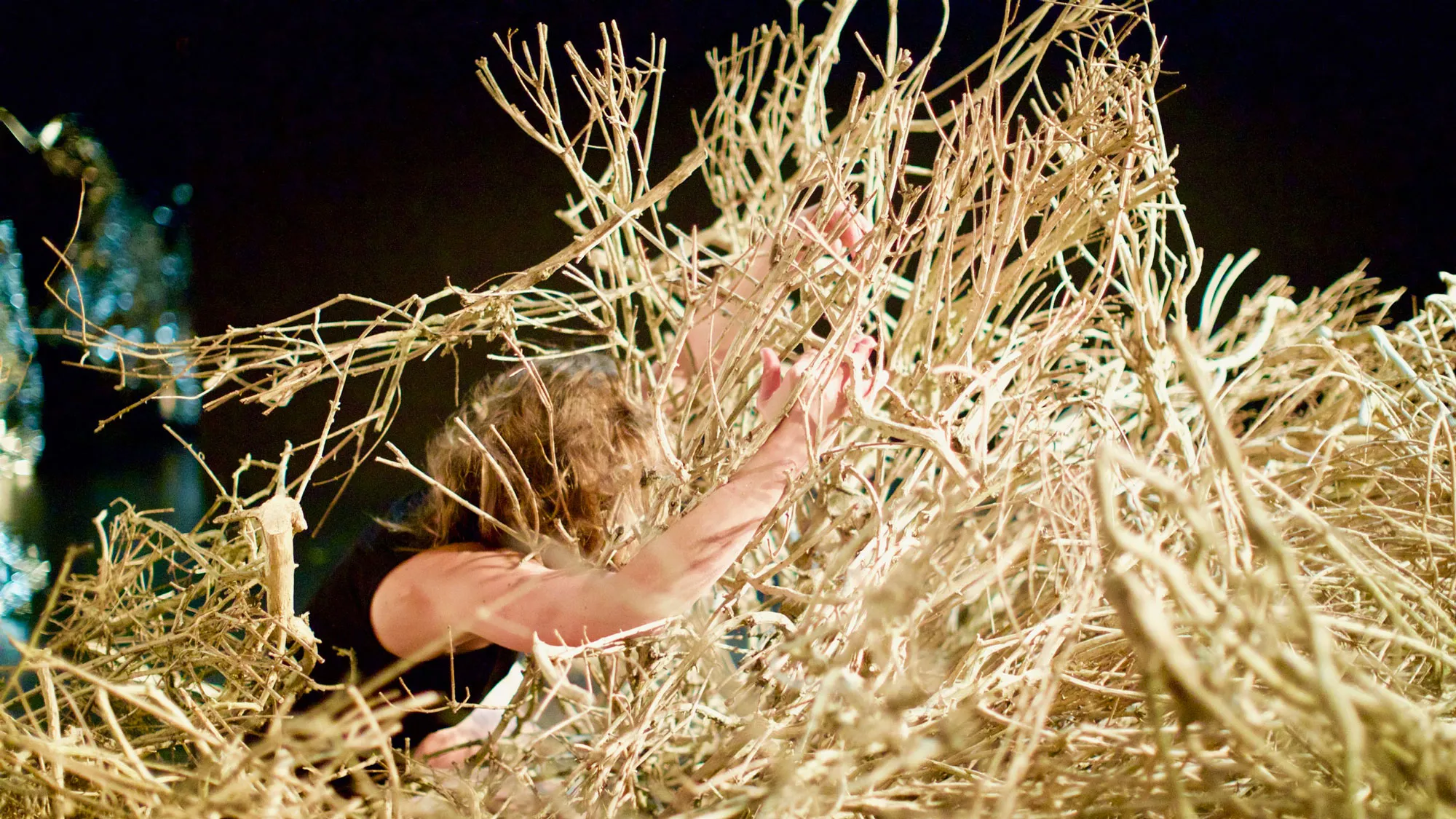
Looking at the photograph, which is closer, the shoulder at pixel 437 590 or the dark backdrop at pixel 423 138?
the shoulder at pixel 437 590

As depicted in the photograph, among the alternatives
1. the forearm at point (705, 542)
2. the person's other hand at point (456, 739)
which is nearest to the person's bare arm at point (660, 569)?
the forearm at point (705, 542)

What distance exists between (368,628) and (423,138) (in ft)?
1.86

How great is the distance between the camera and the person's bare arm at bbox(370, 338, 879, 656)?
13.5 inches

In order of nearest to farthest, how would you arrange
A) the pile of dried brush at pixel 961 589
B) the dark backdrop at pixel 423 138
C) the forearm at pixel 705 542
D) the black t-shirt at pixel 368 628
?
the pile of dried brush at pixel 961 589 → the forearm at pixel 705 542 → the black t-shirt at pixel 368 628 → the dark backdrop at pixel 423 138

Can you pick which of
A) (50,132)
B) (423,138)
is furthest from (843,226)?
(50,132)

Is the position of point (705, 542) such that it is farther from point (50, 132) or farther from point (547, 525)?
point (50, 132)

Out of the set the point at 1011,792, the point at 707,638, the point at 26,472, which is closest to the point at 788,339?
the point at 707,638

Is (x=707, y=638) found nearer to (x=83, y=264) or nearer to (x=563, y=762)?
(x=563, y=762)

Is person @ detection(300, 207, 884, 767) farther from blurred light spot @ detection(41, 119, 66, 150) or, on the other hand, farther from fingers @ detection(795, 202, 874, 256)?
blurred light spot @ detection(41, 119, 66, 150)

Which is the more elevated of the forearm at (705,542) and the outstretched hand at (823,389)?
the outstretched hand at (823,389)

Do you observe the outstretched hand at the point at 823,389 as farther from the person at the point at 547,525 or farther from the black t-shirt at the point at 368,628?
the black t-shirt at the point at 368,628

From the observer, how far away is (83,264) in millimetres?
835

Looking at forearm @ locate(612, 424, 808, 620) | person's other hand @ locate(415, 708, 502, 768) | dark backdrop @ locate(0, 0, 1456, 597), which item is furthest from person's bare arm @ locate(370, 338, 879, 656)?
dark backdrop @ locate(0, 0, 1456, 597)

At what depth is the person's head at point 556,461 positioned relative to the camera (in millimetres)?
440
